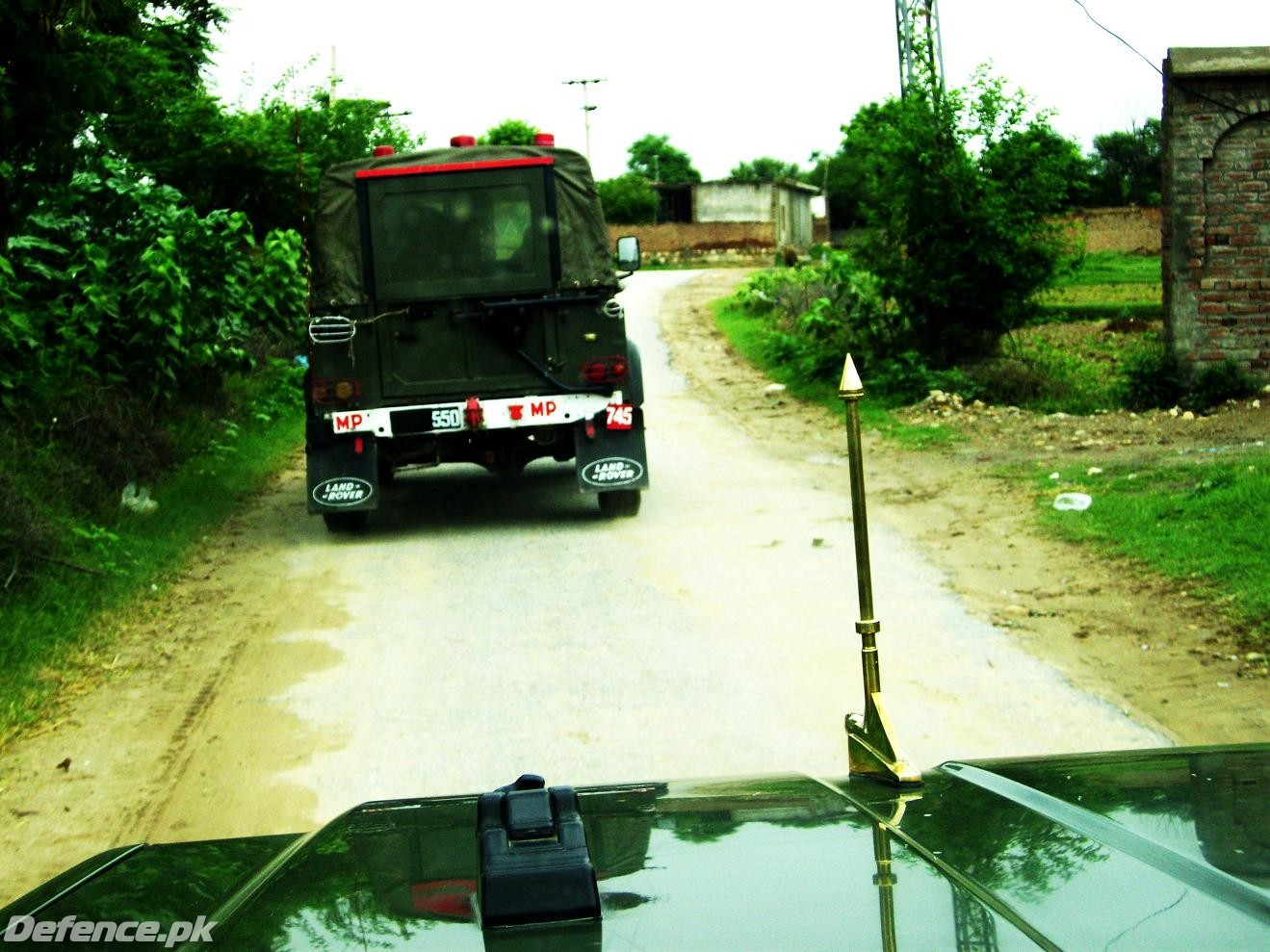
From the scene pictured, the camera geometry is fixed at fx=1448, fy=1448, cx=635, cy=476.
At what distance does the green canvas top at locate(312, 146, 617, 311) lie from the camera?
35.6 feet

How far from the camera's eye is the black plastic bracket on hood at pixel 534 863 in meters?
1.83

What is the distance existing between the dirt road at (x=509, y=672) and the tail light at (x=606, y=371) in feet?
3.64

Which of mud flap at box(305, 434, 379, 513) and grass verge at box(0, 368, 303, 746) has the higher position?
mud flap at box(305, 434, 379, 513)

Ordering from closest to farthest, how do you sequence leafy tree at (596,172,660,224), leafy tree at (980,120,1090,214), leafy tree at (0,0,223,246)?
leafy tree at (0,0,223,246) → leafy tree at (980,120,1090,214) → leafy tree at (596,172,660,224)

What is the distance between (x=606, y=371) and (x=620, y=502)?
3.33 ft

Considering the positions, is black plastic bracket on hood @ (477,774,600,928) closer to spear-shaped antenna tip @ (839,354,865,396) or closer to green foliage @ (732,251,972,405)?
spear-shaped antenna tip @ (839,354,865,396)

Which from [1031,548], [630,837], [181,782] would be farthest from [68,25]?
[630,837]

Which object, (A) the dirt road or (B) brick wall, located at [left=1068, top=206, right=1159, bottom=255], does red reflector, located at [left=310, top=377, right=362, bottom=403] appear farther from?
(B) brick wall, located at [left=1068, top=206, right=1159, bottom=255]

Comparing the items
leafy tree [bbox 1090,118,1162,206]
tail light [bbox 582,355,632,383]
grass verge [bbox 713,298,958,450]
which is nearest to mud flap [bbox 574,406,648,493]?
tail light [bbox 582,355,632,383]

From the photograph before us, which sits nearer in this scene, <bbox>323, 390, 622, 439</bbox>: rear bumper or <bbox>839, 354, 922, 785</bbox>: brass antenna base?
<bbox>839, 354, 922, 785</bbox>: brass antenna base

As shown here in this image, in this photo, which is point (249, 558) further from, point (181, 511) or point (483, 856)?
point (483, 856)

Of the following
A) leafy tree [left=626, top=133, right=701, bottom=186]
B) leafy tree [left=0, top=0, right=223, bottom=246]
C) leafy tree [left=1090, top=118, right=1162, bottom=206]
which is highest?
leafy tree [left=626, top=133, right=701, bottom=186]

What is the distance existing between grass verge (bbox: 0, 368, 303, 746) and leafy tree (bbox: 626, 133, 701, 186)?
4133 inches

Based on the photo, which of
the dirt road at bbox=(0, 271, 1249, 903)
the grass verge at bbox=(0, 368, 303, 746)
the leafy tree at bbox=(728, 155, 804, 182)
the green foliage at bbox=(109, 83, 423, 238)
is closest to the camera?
the dirt road at bbox=(0, 271, 1249, 903)
